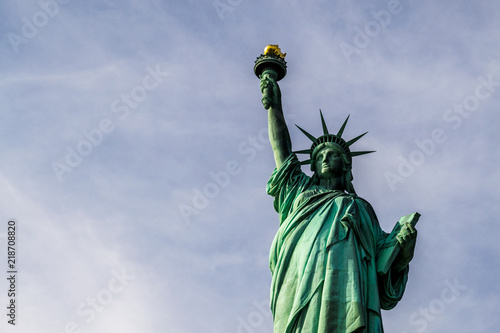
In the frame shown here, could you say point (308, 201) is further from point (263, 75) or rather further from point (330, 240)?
point (263, 75)

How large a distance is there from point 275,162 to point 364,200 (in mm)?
2012

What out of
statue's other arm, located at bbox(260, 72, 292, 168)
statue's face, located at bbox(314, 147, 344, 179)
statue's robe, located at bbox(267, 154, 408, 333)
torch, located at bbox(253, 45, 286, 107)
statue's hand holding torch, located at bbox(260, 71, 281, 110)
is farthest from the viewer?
torch, located at bbox(253, 45, 286, 107)

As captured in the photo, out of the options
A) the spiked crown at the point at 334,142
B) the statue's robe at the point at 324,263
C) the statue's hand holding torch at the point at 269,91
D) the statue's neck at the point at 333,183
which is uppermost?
the statue's hand holding torch at the point at 269,91

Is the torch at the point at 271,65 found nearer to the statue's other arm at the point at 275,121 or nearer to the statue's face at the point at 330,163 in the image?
the statue's other arm at the point at 275,121

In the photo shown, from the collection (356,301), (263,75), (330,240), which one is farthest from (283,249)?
(263,75)

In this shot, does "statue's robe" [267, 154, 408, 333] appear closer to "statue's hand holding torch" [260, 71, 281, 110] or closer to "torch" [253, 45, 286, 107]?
"statue's hand holding torch" [260, 71, 281, 110]

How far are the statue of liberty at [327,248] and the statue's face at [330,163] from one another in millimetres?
20

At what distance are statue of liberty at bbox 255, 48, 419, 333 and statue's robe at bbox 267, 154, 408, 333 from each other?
17 millimetres

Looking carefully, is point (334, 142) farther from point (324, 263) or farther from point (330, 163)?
point (324, 263)

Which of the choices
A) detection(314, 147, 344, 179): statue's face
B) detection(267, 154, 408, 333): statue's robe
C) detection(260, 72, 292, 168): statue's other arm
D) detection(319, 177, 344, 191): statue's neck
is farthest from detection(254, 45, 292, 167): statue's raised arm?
detection(319, 177, 344, 191): statue's neck

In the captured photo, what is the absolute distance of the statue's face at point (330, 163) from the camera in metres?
17.2

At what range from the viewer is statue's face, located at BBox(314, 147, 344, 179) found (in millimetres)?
17234

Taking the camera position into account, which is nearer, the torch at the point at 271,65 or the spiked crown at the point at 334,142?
the spiked crown at the point at 334,142

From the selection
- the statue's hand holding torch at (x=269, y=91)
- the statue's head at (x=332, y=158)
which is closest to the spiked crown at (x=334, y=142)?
the statue's head at (x=332, y=158)
